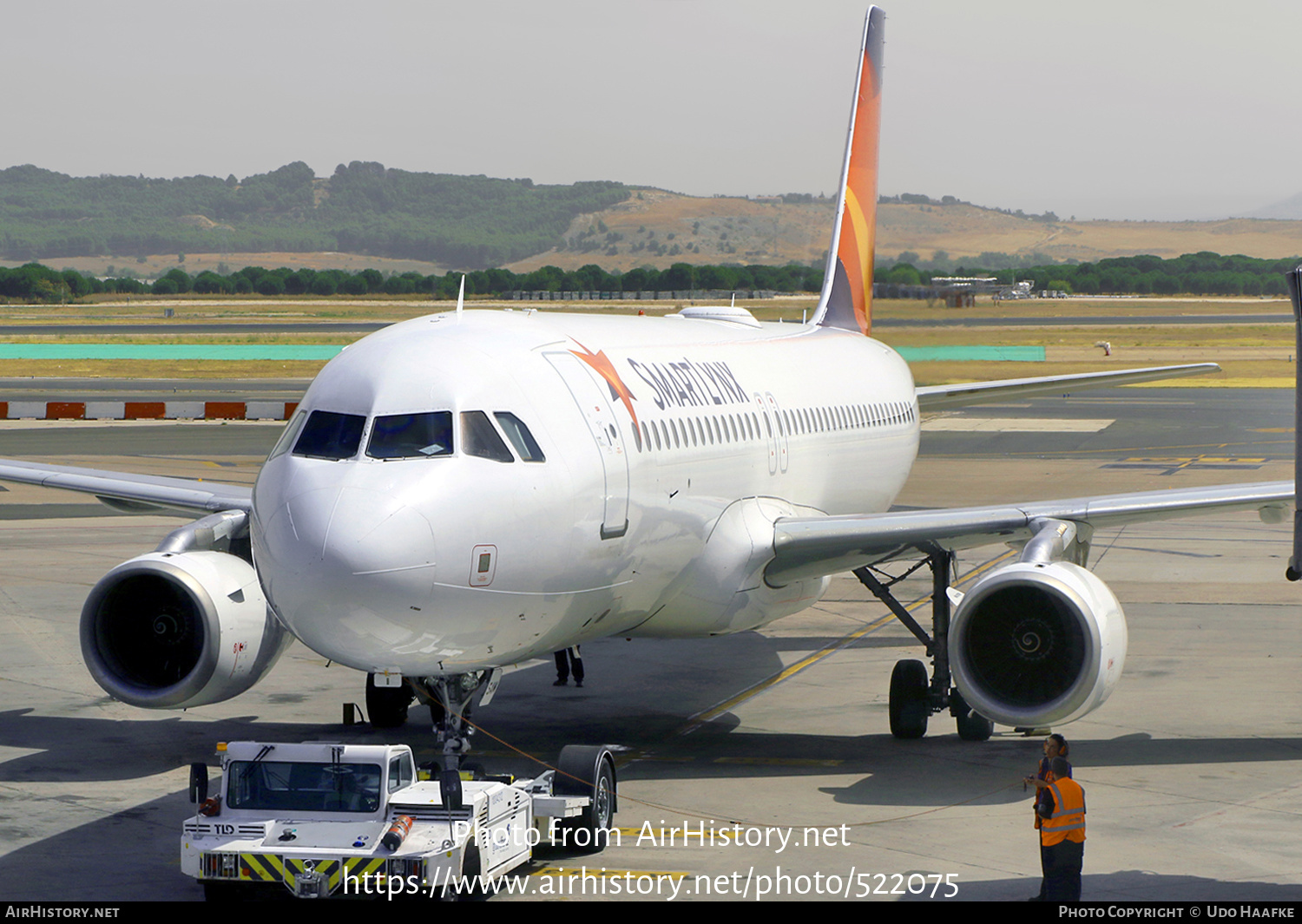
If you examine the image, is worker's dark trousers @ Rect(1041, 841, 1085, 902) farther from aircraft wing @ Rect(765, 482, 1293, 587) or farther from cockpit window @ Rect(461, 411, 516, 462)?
aircraft wing @ Rect(765, 482, 1293, 587)

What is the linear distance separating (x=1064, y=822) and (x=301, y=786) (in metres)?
5.68

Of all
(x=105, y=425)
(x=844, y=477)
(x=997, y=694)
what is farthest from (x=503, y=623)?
(x=105, y=425)

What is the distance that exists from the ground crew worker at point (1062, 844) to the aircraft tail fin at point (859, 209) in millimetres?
15679

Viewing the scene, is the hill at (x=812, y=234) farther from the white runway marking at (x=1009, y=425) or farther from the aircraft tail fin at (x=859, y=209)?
the white runway marking at (x=1009, y=425)

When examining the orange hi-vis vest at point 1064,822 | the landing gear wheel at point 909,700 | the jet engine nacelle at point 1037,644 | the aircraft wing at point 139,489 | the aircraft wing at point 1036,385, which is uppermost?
the aircraft wing at point 1036,385

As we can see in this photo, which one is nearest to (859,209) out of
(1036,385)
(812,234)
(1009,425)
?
(1036,385)

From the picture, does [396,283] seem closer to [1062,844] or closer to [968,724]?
[968,724]

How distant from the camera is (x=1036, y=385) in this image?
2556 centimetres

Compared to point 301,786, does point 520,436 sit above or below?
above

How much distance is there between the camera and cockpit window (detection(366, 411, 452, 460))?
12.1 metres

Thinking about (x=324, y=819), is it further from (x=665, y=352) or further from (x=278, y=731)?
(x=665, y=352)

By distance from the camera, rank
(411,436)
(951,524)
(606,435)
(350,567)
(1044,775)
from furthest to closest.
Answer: (951,524) → (606,435) → (411,436) → (1044,775) → (350,567)

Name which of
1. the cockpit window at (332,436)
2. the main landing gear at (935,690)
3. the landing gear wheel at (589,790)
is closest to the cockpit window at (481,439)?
Result: the cockpit window at (332,436)

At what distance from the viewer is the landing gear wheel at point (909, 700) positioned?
17.3m
